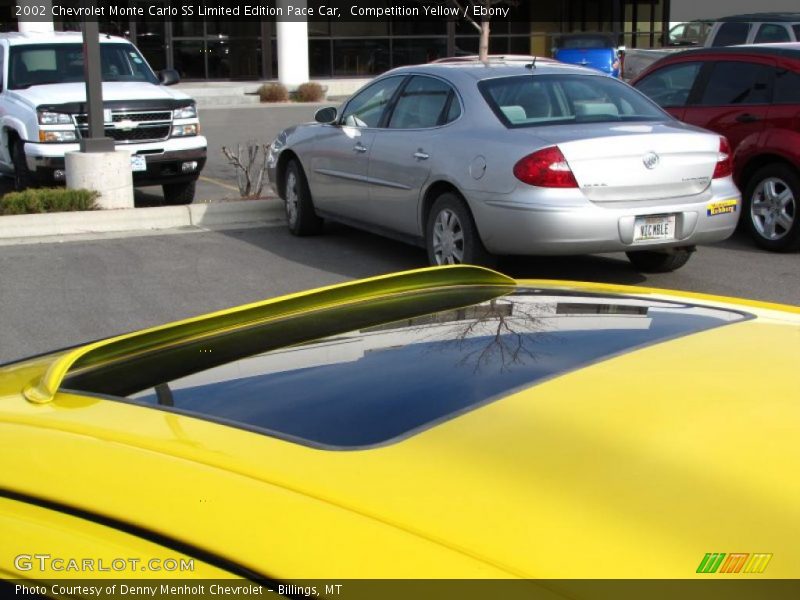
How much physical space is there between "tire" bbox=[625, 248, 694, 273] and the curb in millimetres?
4132

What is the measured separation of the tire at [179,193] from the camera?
13.2 metres

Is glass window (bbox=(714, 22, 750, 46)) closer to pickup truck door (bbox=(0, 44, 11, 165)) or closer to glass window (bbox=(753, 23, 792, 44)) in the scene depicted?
glass window (bbox=(753, 23, 792, 44))

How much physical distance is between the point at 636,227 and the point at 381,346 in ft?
18.8

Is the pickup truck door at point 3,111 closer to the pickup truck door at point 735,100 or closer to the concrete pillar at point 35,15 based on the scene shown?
the pickup truck door at point 735,100

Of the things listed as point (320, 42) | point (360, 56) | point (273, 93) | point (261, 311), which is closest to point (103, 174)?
point (261, 311)

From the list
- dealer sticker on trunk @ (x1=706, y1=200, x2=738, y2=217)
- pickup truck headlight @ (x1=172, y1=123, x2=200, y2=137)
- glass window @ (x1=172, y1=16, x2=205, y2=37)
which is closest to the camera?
dealer sticker on trunk @ (x1=706, y1=200, x2=738, y2=217)

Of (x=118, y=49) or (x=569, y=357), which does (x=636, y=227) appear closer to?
(x=569, y=357)

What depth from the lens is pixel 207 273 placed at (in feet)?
30.6

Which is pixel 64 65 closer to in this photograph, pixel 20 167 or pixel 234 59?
pixel 20 167

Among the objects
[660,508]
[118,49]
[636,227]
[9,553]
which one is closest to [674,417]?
[660,508]

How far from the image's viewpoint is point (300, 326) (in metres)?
2.68

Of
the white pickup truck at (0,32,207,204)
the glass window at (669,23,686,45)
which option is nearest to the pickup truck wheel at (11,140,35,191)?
the white pickup truck at (0,32,207,204)

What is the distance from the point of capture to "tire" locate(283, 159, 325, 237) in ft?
35.0

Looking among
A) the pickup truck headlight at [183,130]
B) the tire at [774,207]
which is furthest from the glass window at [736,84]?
the pickup truck headlight at [183,130]
